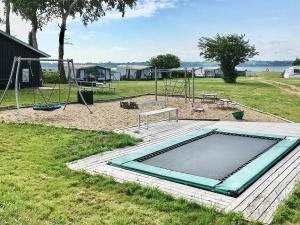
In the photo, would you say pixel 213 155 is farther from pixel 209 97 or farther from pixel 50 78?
pixel 50 78

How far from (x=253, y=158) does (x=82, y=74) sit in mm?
47686

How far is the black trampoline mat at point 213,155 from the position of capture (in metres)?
7.80

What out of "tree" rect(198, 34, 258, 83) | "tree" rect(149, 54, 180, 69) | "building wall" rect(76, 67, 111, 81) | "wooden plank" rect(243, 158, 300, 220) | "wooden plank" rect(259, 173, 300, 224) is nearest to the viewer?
"wooden plank" rect(259, 173, 300, 224)

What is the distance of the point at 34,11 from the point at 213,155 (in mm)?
35031

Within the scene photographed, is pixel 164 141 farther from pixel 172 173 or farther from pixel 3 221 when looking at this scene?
pixel 3 221

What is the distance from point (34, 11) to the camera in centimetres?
3897

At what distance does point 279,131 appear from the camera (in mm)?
12039

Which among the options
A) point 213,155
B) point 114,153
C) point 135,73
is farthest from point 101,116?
point 135,73

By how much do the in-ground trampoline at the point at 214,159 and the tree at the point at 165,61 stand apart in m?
59.3

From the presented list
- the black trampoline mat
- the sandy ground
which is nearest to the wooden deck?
the black trampoline mat

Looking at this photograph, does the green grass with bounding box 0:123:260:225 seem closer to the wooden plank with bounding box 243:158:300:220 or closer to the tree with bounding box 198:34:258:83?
the wooden plank with bounding box 243:158:300:220

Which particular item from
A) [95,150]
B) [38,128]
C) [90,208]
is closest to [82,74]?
[38,128]

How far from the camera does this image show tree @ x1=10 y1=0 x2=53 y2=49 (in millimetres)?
37150

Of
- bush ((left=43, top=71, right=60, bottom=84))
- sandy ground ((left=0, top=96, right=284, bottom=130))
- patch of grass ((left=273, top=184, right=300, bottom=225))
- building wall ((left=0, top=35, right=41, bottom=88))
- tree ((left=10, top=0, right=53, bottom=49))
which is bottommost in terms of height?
patch of grass ((left=273, top=184, right=300, bottom=225))
